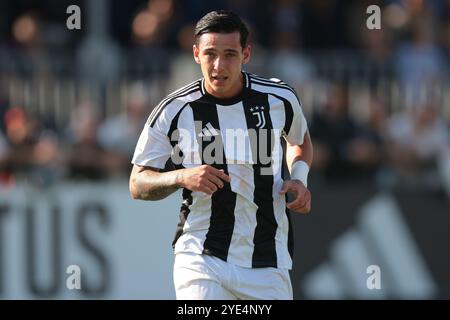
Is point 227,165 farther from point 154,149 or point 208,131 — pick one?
point 154,149

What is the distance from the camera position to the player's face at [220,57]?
7367mm

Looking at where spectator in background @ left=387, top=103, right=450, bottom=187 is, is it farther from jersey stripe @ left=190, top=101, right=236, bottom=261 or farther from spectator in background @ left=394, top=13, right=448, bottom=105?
jersey stripe @ left=190, top=101, right=236, bottom=261

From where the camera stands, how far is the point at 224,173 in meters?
7.38

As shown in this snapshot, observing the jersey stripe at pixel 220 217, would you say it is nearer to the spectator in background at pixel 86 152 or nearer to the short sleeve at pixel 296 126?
the short sleeve at pixel 296 126

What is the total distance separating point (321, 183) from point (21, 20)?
172 inches

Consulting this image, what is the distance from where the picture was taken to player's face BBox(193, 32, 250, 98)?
24.2ft

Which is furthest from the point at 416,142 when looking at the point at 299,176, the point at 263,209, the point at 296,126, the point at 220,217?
the point at 220,217

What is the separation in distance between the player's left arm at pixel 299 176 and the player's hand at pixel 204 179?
43 centimetres

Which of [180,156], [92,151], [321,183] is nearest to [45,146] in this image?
[92,151]

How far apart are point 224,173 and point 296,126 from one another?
0.71m

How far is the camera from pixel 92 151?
45.0 ft
